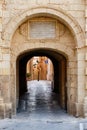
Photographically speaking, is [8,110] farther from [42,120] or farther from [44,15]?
[44,15]

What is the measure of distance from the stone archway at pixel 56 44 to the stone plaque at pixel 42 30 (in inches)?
7.2

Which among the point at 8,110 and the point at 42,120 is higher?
the point at 8,110

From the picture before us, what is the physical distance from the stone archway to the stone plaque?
18 cm

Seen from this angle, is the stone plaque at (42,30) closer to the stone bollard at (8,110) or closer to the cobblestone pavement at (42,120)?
the stone bollard at (8,110)

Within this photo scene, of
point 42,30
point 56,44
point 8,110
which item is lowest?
point 8,110

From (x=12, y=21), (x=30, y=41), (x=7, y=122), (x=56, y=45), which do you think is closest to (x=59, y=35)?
(x=56, y=45)

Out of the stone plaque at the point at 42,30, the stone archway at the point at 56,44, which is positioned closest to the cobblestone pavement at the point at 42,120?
the stone archway at the point at 56,44

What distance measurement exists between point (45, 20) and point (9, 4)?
1407 mm

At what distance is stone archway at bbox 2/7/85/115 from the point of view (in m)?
10.2

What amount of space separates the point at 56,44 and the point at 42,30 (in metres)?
0.71

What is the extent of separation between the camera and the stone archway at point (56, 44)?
1021 cm

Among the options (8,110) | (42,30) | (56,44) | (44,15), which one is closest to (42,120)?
(8,110)

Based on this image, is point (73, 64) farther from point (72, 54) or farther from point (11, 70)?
point (11, 70)

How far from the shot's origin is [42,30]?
10680 millimetres
